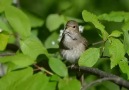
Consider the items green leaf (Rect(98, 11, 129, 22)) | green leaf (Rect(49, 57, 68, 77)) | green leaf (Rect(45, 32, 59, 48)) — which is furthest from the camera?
green leaf (Rect(45, 32, 59, 48))

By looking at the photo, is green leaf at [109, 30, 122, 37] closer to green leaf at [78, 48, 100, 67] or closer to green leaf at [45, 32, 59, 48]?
green leaf at [78, 48, 100, 67]

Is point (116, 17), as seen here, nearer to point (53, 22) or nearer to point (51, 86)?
point (51, 86)

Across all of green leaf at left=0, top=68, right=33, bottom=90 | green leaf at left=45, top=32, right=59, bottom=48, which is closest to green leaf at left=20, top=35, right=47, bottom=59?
green leaf at left=0, top=68, right=33, bottom=90

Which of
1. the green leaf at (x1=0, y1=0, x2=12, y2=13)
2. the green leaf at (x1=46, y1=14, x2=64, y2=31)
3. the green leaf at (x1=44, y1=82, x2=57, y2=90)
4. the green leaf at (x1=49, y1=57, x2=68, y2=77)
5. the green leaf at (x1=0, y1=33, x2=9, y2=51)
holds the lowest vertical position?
the green leaf at (x1=44, y1=82, x2=57, y2=90)

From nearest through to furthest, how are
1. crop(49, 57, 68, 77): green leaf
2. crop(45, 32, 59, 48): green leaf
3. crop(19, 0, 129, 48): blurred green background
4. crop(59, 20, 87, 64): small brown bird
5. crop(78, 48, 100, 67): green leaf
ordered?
1. crop(78, 48, 100, 67): green leaf
2. crop(49, 57, 68, 77): green leaf
3. crop(45, 32, 59, 48): green leaf
4. crop(59, 20, 87, 64): small brown bird
5. crop(19, 0, 129, 48): blurred green background

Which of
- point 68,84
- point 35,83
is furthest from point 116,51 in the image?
point 35,83
